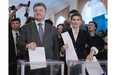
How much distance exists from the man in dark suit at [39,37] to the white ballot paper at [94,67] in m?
0.28

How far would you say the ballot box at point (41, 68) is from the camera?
200cm

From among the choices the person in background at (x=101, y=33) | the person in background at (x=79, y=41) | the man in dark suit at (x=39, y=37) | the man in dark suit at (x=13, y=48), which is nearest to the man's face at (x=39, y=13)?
the man in dark suit at (x=39, y=37)

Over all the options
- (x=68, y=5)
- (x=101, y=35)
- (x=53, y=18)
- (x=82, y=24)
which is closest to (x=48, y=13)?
(x=53, y=18)

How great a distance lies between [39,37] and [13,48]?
231mm

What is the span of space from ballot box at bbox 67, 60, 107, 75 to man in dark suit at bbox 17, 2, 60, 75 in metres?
0.15

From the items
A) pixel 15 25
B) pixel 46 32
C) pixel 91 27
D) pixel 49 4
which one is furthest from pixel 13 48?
pixel 91 27

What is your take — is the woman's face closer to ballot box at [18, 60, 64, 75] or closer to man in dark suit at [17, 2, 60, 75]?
man in dark suit at [17, 2, 60, 75]

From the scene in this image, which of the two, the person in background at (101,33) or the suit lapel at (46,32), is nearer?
the suit lapel at (46,32)

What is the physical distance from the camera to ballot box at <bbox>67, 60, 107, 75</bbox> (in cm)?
213

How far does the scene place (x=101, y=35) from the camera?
2221 mm

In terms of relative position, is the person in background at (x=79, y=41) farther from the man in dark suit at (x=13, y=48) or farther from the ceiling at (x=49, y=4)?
the man in dark suit at (x=13, y=48)

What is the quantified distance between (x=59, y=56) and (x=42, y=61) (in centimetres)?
16
